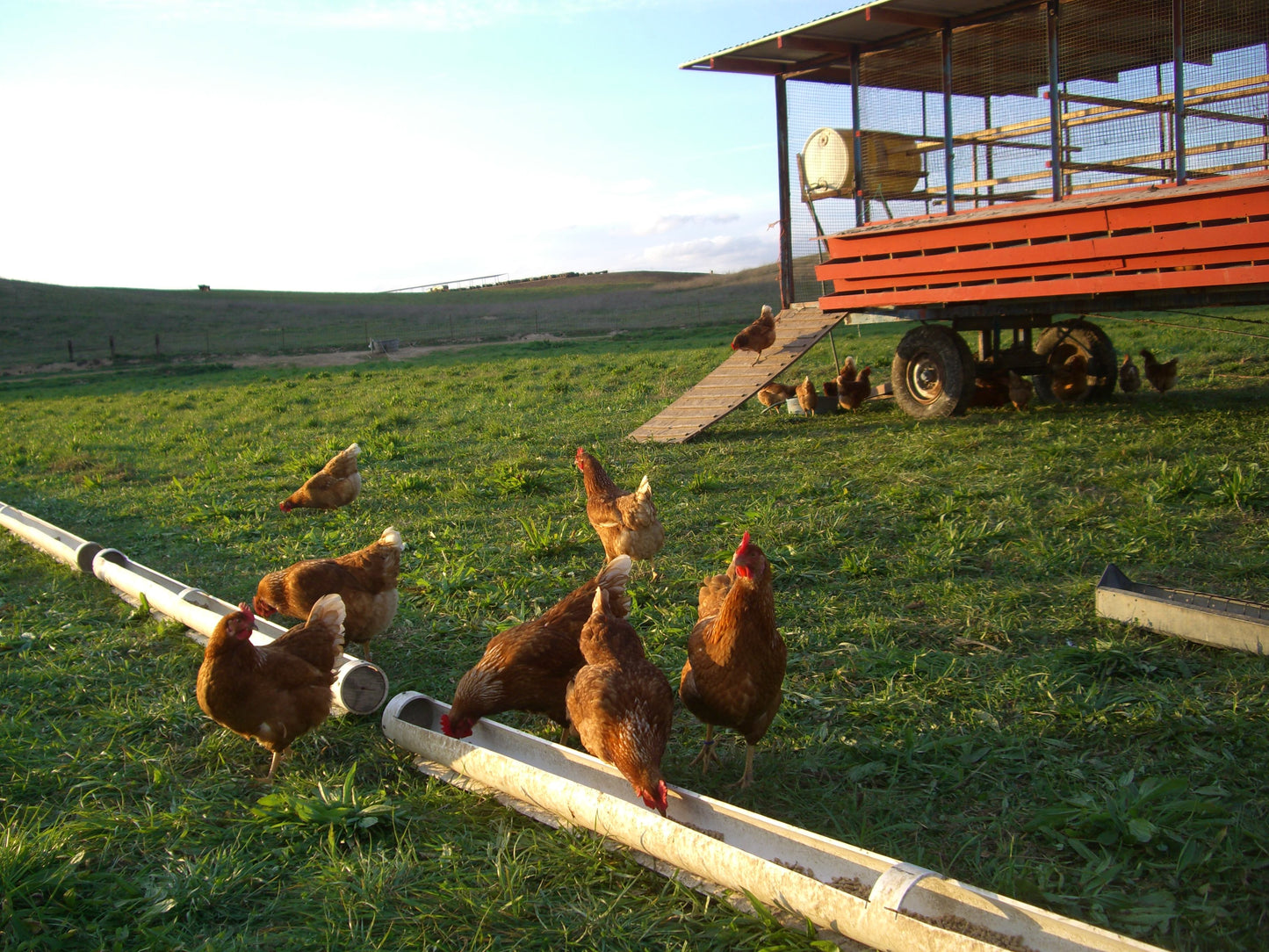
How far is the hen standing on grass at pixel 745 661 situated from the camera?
3160mm

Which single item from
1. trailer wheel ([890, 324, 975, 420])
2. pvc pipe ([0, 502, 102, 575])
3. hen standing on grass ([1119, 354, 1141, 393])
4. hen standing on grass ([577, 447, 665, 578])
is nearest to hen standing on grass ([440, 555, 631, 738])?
hen standing on grass ([577, 447, 665, 578])

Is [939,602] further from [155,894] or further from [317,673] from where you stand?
[155,894]

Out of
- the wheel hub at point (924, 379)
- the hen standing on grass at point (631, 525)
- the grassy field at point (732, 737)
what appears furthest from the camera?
the wheel hub at point (924, 379)

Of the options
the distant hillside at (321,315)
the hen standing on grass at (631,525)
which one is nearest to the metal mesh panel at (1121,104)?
the hen standing on grass at (631,525)

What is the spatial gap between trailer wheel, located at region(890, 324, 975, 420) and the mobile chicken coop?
2cm

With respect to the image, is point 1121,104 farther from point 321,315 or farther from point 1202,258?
point 321,315

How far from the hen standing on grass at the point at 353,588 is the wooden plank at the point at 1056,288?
7036 mm

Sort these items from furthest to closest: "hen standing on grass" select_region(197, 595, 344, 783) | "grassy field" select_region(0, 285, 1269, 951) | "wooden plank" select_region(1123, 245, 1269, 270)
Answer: "wooden plank" select_region(1123, 245, 1269, 270)
"hen standing on grass" select_region(197, 595, 344, 783)
"grassy field" select_region(0, 285, 1269, 951)

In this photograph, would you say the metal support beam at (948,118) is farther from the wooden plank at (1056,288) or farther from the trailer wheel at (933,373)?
the trailer wheel at (933,373)

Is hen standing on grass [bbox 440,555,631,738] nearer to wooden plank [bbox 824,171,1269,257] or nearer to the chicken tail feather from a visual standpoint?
the chicken tail feather

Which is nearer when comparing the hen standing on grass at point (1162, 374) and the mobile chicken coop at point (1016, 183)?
the mobile chicken coop at point (1016, 183)

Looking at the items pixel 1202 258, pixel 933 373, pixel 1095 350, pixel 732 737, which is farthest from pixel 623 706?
pixel 1095 350

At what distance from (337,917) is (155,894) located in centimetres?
61

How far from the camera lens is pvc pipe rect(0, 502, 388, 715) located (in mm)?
3861
